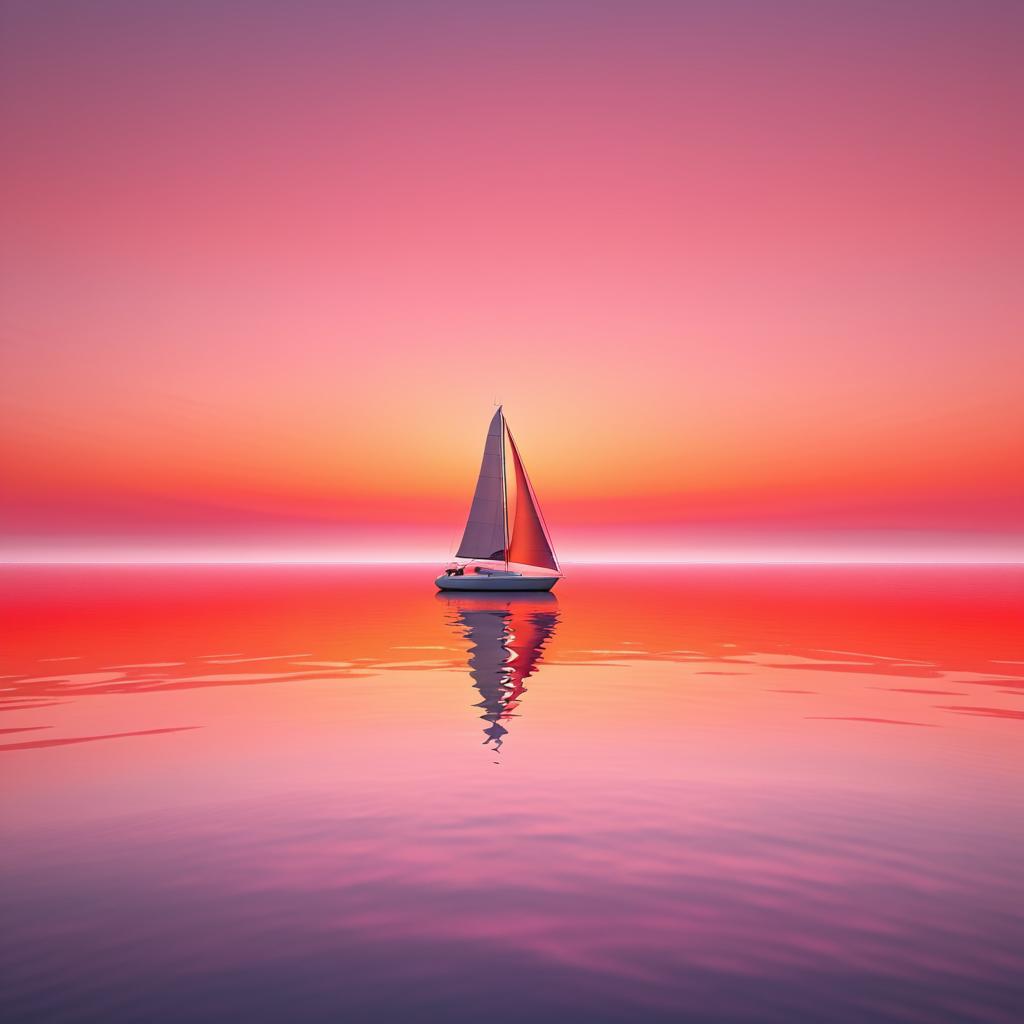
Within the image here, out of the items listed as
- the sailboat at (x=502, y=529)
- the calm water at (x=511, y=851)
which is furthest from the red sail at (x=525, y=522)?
the calm water at (x=511, y=851)

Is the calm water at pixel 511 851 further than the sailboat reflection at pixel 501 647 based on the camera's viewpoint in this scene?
No

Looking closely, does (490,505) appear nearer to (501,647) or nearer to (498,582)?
(498,582)

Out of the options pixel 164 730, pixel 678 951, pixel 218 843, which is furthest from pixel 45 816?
pixel 678 951

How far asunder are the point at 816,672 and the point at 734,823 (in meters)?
20.3

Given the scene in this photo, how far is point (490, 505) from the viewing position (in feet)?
244

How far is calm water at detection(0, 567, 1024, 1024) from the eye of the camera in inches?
280

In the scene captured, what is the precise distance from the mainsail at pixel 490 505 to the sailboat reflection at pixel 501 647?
6476mm

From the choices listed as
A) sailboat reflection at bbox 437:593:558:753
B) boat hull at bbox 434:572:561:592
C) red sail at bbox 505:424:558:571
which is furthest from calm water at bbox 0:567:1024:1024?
red sail at bbox 505:424:558:571

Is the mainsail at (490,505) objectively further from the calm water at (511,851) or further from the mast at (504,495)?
the calm water at (511,851)

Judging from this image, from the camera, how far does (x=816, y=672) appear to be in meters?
29.8

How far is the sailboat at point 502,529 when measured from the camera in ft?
242

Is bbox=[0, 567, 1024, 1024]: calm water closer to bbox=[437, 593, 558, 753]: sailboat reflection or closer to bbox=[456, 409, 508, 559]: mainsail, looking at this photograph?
bbox=[437, 593, 558, 753]: sailboat reflection

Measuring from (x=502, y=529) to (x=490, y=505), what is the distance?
117 inches

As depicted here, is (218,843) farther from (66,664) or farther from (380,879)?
(66,664)
